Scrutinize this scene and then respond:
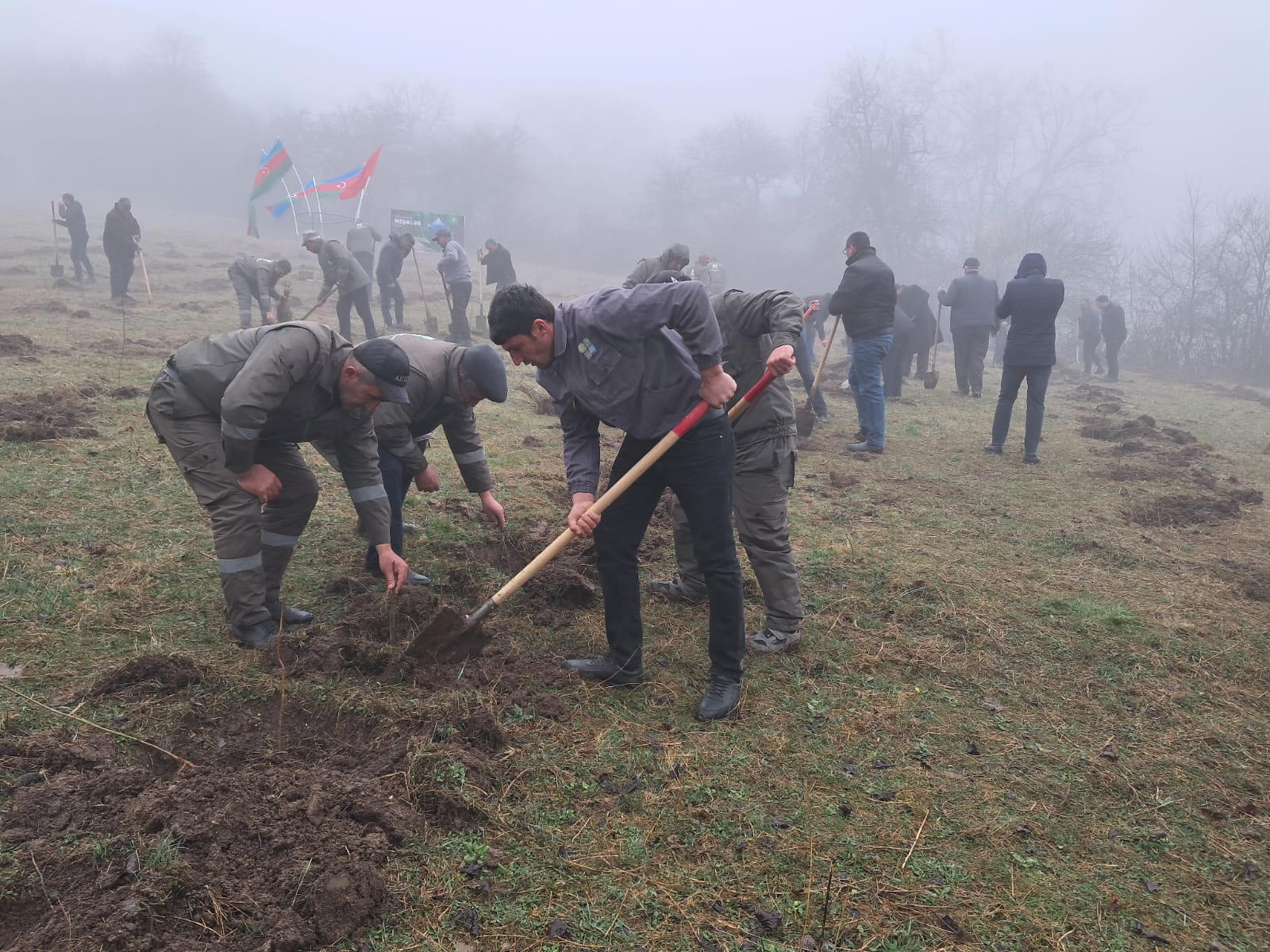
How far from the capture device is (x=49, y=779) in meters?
2.59

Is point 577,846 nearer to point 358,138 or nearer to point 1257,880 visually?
point 1257,880

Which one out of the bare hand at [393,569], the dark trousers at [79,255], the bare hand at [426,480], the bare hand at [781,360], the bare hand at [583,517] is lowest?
the bare hand at [393,569]

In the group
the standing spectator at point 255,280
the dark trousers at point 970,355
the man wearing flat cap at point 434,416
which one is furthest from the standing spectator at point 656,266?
the standing spectator at point 255,280

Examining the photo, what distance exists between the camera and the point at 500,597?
343 centimetres

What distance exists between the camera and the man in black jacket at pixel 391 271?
15.2 m

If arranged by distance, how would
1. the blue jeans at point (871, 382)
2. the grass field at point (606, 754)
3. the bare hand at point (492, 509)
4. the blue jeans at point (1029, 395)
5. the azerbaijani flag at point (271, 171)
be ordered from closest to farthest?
the grass field at point (606, 754), the bare hand at point (492, 509), the blue jeans at point (1029, 395), the blue jeans at point (871, 382), the azerbaijani flag at point (271, 171)

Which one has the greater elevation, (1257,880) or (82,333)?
(82,333)

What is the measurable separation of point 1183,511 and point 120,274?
17.6 m

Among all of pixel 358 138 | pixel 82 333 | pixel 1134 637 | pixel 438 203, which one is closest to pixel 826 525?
pixel 1134 637

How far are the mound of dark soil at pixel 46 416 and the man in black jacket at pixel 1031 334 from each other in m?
8.96

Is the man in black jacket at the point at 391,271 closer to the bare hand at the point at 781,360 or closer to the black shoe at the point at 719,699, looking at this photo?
the bare hand at the point at 781,360

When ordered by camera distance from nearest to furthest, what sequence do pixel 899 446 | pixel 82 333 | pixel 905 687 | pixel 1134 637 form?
1. pixel 905 687
2. pixel 1134 637
3. pixel 899 446
4. pixel 82 333

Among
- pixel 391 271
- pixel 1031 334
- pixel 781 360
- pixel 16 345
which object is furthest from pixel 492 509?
pixel 391 271

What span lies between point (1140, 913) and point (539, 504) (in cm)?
447
